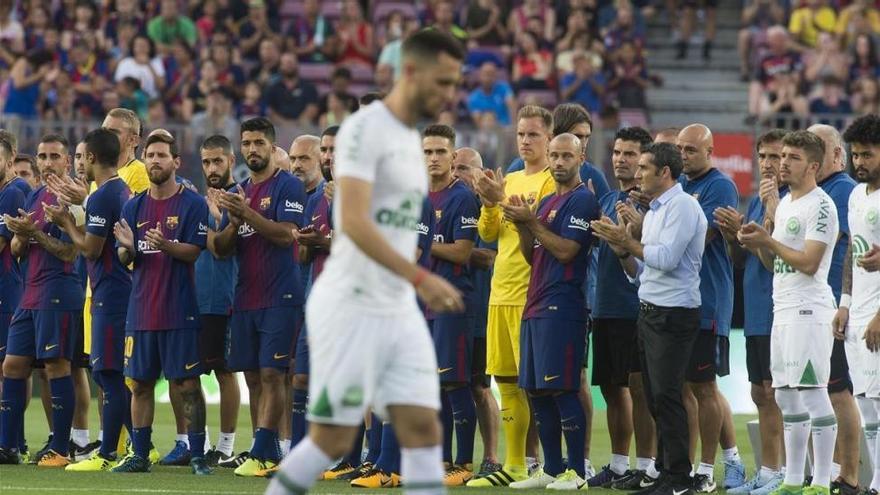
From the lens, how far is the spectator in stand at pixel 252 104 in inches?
944

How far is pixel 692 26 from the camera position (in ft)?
91.9

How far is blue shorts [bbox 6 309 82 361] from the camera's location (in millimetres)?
12914

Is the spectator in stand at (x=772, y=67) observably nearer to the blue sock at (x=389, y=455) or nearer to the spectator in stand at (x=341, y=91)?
the spectator in stand at (x=341, y=91)

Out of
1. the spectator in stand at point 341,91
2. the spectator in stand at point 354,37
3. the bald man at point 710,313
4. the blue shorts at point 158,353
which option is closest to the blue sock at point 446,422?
A: the bald man at point 710,313

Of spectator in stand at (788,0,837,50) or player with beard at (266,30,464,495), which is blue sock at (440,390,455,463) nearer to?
player with beard at (266,30,464,495)

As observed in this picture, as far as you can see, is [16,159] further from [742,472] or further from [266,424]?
[742,472]

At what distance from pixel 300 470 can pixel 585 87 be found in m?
17.3

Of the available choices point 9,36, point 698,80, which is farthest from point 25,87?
point 698,80

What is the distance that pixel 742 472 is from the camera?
12031 millimetres

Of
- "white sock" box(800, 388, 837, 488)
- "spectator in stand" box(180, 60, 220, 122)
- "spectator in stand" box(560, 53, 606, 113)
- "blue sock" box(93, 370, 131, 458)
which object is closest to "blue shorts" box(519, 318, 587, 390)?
"white sock" box(800, 388, 837, 488)

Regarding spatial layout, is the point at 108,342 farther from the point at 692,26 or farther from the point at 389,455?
the point at 692,26

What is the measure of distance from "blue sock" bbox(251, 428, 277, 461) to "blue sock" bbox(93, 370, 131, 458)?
1025 millimetres

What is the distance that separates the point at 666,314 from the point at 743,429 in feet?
24.3

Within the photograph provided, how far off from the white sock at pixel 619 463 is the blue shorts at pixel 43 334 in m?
4.26
